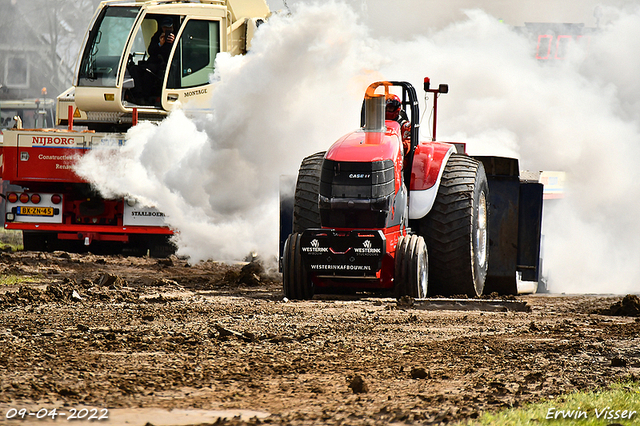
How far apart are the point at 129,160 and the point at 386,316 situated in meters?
6.47

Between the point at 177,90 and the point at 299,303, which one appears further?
the point at 177,90

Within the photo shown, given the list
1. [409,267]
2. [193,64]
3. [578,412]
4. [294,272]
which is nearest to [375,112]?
[409,267]

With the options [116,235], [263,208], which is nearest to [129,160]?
[116,235]

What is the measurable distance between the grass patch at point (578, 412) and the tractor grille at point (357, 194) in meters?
3.83

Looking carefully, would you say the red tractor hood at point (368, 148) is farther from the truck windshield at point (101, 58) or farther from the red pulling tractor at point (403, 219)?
the truck windshield at point (101, 58)

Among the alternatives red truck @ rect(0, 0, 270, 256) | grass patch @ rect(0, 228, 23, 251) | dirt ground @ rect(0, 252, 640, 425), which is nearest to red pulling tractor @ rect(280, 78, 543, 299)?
dirt ground @ rect(0, 252, 640, 425)

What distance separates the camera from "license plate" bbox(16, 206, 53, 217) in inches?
543

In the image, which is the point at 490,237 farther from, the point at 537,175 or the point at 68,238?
the point at 68,238

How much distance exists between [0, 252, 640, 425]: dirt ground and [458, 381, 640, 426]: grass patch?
135 millimetres

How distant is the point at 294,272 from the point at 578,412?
4598mm

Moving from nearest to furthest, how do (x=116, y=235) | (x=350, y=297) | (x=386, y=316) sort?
1. (x=386, y=316)
2. (x=350, y=297)
3. (x=116, y=235)

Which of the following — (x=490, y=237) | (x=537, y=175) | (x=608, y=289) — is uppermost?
(x=537, y=175)

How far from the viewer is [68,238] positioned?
14.1 meters

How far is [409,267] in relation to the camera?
8.52m
